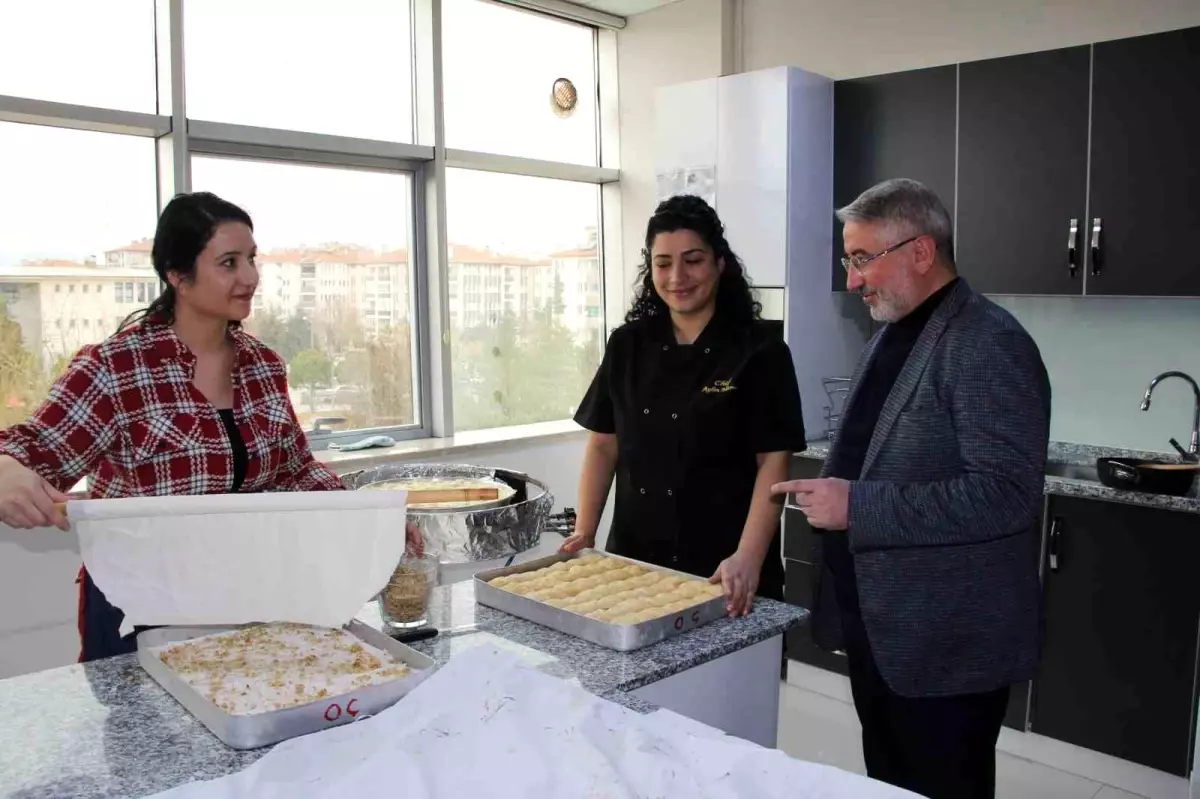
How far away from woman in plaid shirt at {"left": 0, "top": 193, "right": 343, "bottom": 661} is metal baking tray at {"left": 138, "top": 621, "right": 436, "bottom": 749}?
0.51 meters

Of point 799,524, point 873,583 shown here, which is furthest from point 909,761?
point 799,524

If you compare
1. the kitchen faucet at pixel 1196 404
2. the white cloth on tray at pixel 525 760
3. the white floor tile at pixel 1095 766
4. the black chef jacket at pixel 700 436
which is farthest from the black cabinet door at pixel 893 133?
the white cloth on tray at pixel 525 760

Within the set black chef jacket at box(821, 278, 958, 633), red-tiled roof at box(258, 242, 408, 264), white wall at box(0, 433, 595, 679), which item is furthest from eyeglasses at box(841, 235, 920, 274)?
red-tiled roof at box(258, 242, 408, 264)

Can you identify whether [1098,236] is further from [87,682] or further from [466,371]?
[87,682]

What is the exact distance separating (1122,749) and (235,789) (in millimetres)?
2692

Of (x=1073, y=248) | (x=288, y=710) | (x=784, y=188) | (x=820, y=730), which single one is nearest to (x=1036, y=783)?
(x=820, y=730)

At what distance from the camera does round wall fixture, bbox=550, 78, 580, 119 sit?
175 inches

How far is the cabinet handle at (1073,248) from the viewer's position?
3.04 metres

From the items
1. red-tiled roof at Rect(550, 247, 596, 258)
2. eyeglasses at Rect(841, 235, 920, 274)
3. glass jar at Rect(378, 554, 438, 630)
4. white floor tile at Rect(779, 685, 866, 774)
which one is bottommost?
white floor tile at Rect(779, 685, 866, 774)

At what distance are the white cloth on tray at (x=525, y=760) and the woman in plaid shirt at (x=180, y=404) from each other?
84 centimetres

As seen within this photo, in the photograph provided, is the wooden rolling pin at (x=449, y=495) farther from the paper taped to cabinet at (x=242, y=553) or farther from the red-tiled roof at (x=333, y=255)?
the red-tiled roof at (x=333, y=255)

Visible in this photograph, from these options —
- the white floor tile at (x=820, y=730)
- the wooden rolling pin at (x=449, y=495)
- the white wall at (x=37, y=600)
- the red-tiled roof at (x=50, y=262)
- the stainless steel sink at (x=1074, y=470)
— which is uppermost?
the red-tiled roof at (x=50, y=262)

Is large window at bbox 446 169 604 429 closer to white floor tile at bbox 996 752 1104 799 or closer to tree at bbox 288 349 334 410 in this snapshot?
tree at bbox 288 349 334 410

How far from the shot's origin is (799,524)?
3.60m
